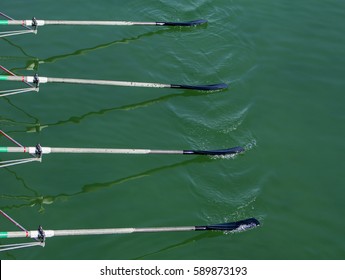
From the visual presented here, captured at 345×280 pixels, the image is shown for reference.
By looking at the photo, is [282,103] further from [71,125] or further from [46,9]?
[46,9]

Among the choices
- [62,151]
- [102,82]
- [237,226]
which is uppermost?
[102,82]

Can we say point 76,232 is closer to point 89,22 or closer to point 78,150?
point 78,150

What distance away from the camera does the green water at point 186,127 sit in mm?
13500

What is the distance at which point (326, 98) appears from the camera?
17.4m

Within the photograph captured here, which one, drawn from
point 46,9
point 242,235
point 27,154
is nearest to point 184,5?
point 46,9

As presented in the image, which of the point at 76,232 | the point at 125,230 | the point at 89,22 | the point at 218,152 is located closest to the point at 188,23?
the point at 89,22

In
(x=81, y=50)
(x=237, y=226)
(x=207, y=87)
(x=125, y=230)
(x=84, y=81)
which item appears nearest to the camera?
(x=125, y=230)

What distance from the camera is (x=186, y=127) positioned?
15953mm

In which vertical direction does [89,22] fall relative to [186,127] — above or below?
above

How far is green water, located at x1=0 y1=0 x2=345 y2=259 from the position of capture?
13.5 meters

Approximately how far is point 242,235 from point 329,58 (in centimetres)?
786

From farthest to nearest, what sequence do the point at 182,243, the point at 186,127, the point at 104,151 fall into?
the point at 186,127 → the point at 104,151 → the point at 182,243

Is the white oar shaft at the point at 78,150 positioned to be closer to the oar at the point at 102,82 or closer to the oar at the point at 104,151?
the oar at the point at 104,151

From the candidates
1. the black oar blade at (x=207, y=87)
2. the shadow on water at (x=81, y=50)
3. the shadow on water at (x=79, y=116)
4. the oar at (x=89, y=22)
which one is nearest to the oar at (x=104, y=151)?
the shadow on water at (x=79, y=116)
